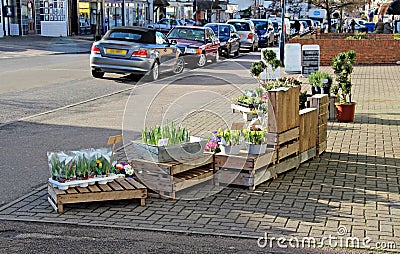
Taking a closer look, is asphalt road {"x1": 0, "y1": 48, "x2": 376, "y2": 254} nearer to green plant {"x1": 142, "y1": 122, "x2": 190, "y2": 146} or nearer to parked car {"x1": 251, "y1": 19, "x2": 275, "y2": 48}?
green plant {"x1": 142, "y1": 122, "x2": 190, "y2": 146}

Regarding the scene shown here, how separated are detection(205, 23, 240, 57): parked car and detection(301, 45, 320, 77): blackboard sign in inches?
427

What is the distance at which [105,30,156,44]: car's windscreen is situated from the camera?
20.7 metres

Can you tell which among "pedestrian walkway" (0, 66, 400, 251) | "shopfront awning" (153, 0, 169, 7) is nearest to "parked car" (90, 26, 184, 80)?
"pedestrian walkway" (0, 66, 400, 251)

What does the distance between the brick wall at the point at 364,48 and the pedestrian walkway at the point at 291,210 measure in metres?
18.6

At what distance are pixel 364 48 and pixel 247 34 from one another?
1029 centimetres

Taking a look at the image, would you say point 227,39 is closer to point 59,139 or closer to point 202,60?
point 202,60

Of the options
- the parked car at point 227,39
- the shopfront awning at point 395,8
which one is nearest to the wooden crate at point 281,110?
the parked car at point 227,39

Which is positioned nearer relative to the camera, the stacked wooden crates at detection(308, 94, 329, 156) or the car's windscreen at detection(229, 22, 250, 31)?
the stacked wooden crates at detection(308, 94, 329, 156)

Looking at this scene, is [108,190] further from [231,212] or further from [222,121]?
[222,121]

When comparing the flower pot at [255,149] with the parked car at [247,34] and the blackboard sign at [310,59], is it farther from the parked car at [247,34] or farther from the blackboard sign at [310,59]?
the parked car at [247,34]

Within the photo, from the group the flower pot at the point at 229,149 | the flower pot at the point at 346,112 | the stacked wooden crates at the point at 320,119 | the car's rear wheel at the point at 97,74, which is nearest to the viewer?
the flower pot at the point at 229,149

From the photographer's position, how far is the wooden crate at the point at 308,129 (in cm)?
890

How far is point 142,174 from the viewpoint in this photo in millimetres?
7449

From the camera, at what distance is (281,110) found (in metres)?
8.20
